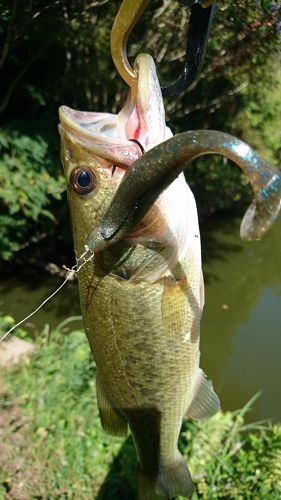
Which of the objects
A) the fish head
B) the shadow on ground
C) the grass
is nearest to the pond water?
the grass

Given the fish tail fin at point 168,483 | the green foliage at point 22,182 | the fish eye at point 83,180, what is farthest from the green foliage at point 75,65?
the fish tail fin at point 168,483

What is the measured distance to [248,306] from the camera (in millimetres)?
7184

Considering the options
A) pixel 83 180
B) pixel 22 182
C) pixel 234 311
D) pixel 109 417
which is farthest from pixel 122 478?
pixel 234 311

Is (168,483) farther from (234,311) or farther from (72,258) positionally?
(72,258)

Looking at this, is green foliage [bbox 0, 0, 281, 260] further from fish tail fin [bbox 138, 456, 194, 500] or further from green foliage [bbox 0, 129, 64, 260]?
fish tail fin [bbox 138, 456, 194, 500]

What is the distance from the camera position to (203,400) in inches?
72.8

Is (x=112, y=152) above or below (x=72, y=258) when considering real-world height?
above

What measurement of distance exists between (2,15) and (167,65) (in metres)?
2.21

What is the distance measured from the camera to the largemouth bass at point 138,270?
4.29 ft

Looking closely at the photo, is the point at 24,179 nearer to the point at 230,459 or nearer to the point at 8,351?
the point at 8,351

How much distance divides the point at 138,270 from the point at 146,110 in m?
0.48

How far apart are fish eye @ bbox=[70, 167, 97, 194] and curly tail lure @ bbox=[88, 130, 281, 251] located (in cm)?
19

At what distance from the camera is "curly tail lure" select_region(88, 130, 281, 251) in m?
0.85

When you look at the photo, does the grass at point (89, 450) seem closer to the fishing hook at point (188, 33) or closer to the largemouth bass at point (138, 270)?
the largemouth bass at point (138, 270)
